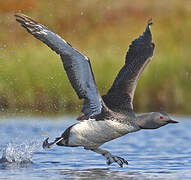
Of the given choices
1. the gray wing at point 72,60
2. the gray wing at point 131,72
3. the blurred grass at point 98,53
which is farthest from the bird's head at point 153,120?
the blurred grass at point 98,53

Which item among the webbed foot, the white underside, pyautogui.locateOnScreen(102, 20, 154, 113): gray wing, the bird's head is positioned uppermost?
pyautogui.locateOnScreen(102, 20, 154, 113): gray wing

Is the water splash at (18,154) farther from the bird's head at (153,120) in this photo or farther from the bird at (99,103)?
the bird's head at (153,120)

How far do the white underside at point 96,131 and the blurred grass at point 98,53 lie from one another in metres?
5.44

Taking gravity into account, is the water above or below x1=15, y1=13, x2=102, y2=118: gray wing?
below

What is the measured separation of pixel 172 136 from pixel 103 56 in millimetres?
6347

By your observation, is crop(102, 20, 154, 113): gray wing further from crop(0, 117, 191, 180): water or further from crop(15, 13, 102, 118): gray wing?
crop(0, 117, 191, 180): water

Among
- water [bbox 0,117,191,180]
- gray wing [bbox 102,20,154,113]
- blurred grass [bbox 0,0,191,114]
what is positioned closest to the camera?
water [bbox 0,117,191,180]

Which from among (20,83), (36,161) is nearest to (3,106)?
(20,83)

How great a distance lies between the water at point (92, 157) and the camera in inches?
379

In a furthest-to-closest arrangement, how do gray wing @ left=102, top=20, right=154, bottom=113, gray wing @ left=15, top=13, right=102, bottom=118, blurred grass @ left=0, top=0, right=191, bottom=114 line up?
blurred grass @ left=0, top=0, right=191, bottom=114 → gray wing @ left=102, top=20, right=154, bottom=113 → gray wing @ left=15, top=13, right=102, bottom=118

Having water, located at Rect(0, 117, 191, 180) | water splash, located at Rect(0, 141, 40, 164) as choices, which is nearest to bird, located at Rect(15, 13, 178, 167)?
water, located at Rect(0, 117, 191, 180)

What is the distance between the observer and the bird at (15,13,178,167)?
9.34 meters

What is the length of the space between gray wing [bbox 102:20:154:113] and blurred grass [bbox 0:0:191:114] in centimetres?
479

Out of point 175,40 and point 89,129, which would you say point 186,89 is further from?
point 89,129
